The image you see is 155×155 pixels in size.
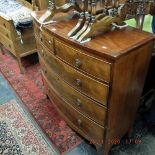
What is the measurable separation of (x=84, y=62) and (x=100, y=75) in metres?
0.13

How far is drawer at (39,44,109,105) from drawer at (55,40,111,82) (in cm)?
4

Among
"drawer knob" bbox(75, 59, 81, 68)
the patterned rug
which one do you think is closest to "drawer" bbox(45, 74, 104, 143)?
the patterned rug

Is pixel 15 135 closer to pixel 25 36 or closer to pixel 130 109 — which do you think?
pixel 130 109

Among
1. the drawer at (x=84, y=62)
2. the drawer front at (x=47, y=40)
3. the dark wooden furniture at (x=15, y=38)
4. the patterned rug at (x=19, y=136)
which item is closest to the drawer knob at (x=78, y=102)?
the drawer at (x=84, y=62)

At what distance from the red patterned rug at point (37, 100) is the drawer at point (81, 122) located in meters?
0.18

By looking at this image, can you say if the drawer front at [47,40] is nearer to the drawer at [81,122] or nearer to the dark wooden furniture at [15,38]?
the drawer at [81,122]

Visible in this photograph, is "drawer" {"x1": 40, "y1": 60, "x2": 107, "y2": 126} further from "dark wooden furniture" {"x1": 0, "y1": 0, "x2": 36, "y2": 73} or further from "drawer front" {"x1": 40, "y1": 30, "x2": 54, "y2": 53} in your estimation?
"dark wooden furniture" {"x1": 0, "y1": 0, "x2": 36, "y2": 73}

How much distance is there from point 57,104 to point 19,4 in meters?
1.87

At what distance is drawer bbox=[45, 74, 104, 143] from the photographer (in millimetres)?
1312

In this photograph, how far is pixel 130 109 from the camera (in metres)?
1.38

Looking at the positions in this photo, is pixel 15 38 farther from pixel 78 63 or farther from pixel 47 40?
pixel 78 63

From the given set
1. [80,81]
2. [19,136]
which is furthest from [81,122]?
[19,136]

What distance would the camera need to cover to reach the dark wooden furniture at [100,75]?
103 centimetres

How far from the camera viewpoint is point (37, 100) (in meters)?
2.11
